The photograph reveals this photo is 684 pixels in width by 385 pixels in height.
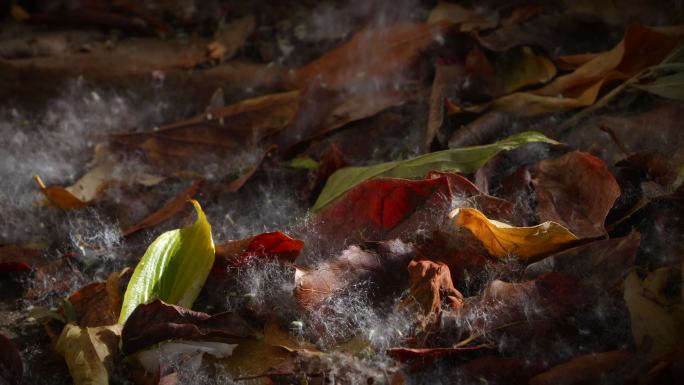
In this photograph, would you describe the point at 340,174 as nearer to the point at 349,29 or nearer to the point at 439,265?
the point at 439,265

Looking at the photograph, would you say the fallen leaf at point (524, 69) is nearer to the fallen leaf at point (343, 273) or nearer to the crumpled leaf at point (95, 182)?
the fallen leaf at point (343, 273)

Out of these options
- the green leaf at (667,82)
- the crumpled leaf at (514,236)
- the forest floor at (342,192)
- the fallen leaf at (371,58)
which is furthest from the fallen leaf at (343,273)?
the fallen leaf at (371,58)

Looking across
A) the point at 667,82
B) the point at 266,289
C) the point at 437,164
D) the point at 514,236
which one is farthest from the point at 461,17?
the point at 266,289

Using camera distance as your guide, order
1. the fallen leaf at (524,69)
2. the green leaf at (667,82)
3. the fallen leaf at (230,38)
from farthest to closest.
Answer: the fallen leaf at (230,38)
the fallen leaf at (524,69)
the green leaf at (667,82)

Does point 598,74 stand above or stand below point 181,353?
above

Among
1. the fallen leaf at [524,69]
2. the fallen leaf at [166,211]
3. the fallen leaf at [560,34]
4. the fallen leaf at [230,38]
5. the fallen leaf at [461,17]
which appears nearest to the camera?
the fallen leaf at [166,211]

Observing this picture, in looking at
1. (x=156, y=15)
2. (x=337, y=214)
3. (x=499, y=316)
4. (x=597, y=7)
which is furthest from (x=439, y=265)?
(x=156, y=15)

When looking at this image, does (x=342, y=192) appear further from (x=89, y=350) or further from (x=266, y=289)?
(x=89, y=350)
